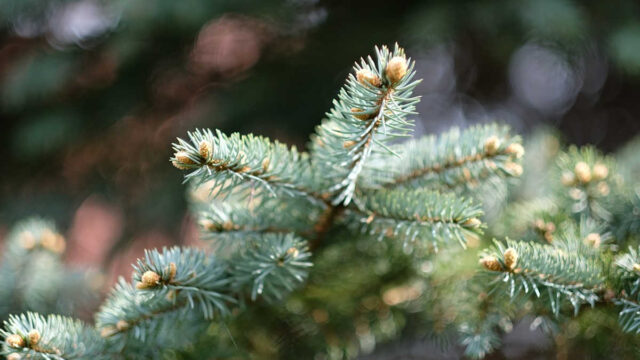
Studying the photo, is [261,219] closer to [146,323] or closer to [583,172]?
[146,323]

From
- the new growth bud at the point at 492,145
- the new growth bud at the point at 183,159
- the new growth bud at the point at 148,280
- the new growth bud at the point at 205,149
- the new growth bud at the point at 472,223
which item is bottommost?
the new growth bud at the point at 472,223

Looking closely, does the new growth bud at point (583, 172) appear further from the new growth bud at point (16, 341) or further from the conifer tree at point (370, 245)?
the new growth bud at point (16, 341)

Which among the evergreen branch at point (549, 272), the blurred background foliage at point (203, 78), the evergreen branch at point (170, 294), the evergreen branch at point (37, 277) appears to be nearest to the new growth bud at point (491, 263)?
the evergreen branch at point (549, 272)

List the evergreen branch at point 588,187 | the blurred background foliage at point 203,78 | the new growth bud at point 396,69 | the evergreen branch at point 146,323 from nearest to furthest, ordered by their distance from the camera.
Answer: the new growth bud at point 396,69
the evergreen branch at point 146,323
the evergreen branch at point 588,187
the blurred background foliage at point 203,78

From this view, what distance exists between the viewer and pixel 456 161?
50cm

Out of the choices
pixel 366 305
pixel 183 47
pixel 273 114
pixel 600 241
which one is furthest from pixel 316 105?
pixel 600 241

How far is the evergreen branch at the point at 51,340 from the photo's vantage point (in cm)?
39

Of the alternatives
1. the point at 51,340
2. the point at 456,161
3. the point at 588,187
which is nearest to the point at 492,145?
the point at 456,161

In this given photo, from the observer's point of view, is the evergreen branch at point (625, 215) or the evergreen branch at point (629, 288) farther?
the evergreen branch at point (625, 215)

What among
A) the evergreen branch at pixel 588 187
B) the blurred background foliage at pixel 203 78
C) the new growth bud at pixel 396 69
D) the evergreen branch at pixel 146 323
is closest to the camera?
the new growth bud at pixel 396 69

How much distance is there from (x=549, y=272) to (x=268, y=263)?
0.21 meters

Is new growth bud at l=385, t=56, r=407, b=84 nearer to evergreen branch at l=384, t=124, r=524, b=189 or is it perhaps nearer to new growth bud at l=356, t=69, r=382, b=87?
new growth bud at l=356, t=69, r=382, b=87

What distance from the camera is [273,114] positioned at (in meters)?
1.35

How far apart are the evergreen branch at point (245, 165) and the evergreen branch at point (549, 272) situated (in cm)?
15
